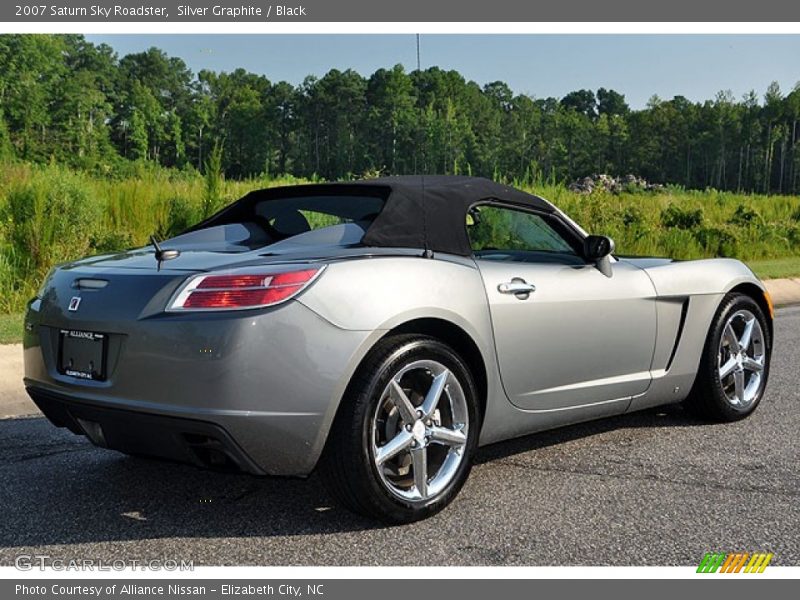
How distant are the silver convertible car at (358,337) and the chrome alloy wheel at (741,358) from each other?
673mm

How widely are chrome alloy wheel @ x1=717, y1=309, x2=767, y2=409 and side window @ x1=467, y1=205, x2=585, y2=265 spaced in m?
1.38

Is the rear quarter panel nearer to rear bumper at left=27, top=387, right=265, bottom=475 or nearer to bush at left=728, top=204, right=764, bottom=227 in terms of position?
rear bumper at left=27, top=387, right=265, bottom=475

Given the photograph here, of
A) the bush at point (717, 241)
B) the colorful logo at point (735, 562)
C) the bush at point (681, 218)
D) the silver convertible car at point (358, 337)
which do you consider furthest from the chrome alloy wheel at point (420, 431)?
the bush at point (681, 218)

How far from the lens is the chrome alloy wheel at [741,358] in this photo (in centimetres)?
567

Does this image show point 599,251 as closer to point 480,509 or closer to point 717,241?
point 480,509

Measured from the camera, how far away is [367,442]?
141 inches

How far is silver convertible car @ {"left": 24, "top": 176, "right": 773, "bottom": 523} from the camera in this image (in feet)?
11.2

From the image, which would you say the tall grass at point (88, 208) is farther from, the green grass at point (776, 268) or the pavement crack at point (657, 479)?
the pavement crack at point (657, 479)

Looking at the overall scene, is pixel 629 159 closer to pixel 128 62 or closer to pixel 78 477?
pixel 128 62

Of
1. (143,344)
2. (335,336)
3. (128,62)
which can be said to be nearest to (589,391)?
(335,336)

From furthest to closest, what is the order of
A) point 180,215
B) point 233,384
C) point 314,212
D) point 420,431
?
point 180,215
point 314,212
point 420,431
point 233,384

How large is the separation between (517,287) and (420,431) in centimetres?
89

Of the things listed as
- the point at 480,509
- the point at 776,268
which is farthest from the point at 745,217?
the point at 480,509

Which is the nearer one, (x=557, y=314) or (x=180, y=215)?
(x=557, y=314)
